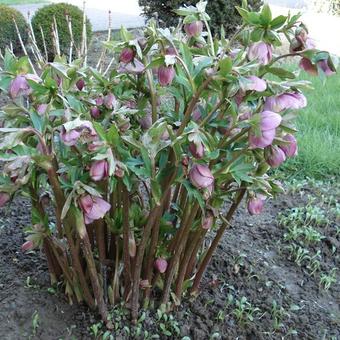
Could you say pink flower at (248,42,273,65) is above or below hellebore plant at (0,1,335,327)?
above

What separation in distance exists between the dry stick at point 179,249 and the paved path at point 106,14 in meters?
5.34

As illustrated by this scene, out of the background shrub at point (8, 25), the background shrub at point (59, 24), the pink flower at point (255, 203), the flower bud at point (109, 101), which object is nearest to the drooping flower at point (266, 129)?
the pink flower at point (255, 203)

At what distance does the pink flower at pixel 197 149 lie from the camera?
1.16 metres

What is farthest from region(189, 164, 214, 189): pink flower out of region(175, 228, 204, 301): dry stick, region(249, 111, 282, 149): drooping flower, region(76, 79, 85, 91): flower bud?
region(76, 79, 85, 91): flower bud

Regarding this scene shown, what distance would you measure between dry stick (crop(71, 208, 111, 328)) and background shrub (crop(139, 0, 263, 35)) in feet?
13.5

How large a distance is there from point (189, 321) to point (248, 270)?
349 mm

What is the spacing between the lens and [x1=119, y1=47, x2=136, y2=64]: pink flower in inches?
51.0

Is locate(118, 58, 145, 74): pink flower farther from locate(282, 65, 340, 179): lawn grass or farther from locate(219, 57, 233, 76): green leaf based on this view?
locate(282, 65, 340, 179): lawn grass

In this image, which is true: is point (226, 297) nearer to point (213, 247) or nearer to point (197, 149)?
point (213, 247)

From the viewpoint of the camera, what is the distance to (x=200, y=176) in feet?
4.00

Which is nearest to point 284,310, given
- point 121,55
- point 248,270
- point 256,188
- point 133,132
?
point 248,270

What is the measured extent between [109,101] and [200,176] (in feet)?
1.09

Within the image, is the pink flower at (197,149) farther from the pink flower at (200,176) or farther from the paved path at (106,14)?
the paved path at (106,14)

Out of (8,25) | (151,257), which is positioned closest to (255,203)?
(151,257)
